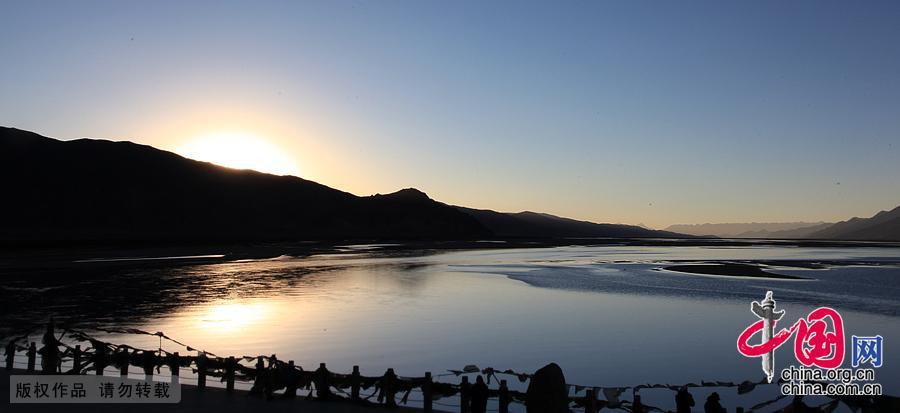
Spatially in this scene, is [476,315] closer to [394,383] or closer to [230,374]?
[230,374]

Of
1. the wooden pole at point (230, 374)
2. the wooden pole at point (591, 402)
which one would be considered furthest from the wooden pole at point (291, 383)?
the wooden pole at point (591, 402)

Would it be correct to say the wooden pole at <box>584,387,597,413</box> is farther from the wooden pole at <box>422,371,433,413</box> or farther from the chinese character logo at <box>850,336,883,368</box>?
the chinese character logo at <box>850,336,883,368</box>

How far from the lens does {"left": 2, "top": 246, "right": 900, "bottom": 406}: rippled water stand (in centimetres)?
2916

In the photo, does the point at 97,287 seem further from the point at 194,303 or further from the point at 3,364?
the point at 3,364

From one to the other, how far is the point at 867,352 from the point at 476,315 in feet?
72.2

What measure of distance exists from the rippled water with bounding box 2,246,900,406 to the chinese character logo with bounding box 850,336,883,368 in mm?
503

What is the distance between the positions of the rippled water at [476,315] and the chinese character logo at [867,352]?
19.8 inches

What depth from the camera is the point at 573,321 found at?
40969 mm

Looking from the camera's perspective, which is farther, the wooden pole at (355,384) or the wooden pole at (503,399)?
the wooden pole at (355,384)

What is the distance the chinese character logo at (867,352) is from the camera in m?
27.7

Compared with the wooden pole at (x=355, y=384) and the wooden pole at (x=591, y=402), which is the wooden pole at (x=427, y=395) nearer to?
the wooden pole at (x=355, y=384)

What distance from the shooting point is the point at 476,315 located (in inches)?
1732

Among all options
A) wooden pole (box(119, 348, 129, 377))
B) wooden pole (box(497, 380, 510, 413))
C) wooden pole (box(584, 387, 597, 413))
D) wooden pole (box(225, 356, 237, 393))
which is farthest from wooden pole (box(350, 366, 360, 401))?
wooden pole (box(119, 348, 129, 377))

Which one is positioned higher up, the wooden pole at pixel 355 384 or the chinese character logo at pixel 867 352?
the wooden pole at pixel 355 384
